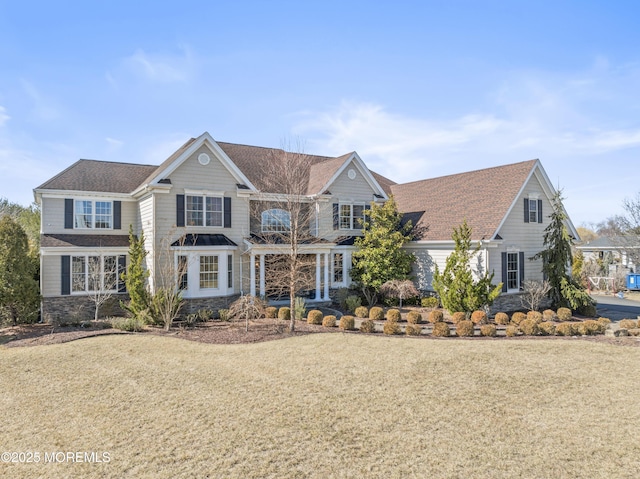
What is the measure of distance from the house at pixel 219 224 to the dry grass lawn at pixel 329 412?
7.79 meters

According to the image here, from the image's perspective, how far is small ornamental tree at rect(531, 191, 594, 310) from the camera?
69.9 ft

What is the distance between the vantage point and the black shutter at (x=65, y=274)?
20.6 meters

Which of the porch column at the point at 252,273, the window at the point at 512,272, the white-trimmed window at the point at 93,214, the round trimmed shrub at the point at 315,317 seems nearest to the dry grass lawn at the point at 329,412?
the round trimmed shrub at the point at 315,317

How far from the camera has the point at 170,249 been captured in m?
19.9

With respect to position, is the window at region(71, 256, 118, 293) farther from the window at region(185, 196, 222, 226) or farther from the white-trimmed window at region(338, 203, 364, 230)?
the white-trimmed window at region(338, 203, 364, 230)

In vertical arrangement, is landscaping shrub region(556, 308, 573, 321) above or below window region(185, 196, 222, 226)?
below

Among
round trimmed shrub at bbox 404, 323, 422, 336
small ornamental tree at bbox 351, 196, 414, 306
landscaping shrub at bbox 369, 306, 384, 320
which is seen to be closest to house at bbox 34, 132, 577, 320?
small ornamental tree at bbox 351, 196, 414, 306

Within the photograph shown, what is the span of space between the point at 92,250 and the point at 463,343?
60.2 ft

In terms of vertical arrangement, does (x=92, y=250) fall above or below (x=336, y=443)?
above

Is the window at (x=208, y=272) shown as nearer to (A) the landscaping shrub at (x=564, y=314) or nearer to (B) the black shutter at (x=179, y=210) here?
(B) the black shutter at (x=179, y=210)

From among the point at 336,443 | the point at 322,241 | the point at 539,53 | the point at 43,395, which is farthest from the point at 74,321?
the point at 539,53

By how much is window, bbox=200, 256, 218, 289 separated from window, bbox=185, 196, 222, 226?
6.59 ft

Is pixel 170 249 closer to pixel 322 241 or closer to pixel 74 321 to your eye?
pixel 74 321

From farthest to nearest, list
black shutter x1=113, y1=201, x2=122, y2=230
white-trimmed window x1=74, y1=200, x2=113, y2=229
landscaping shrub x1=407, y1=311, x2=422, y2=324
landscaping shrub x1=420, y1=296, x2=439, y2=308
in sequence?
black shutter x1=113, y1=201, x2=122, y2=230 < landscaping shrub x1=420, y1=296, x2=439, y2=308 < white-trimmed window x1=74, y1=200, x2=113, y2=229 < landscaping shrub x1=407, y1=311, x2=422, y2=324
